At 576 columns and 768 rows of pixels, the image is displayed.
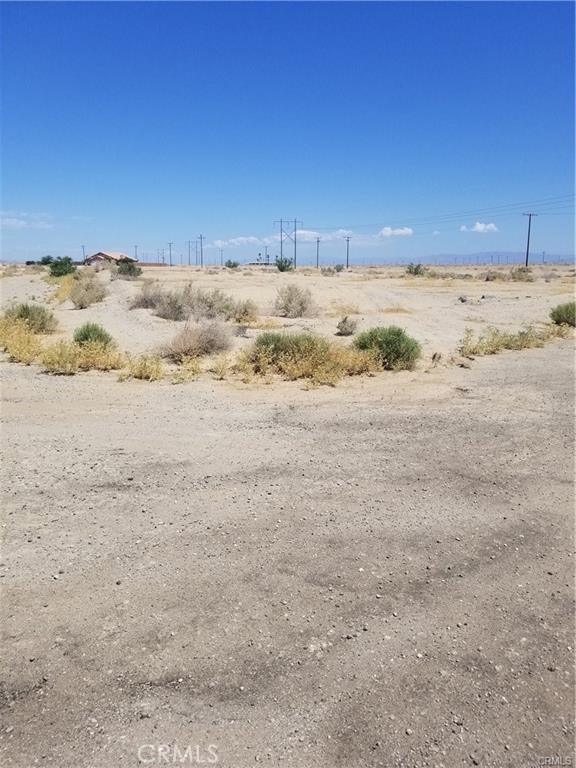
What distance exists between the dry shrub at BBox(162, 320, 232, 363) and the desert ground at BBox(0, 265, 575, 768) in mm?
5007

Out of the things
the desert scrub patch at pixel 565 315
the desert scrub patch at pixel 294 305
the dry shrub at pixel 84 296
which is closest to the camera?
the desert scrub patch at pixel 565 315

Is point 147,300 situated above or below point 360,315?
above

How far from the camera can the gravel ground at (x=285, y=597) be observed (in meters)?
2.92

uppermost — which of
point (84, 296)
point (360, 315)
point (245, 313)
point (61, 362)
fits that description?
point (84, 296)

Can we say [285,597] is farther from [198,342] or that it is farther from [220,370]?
[198,342]

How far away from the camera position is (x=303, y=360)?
38.1ft

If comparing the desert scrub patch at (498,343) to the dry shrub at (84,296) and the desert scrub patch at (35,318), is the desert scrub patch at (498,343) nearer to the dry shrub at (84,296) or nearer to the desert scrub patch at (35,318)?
the desert scrub patch at (35,318)

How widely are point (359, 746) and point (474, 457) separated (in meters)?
4.57

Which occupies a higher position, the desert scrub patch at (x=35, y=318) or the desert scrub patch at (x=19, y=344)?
the desert scrub patch at (x=35, y=318)

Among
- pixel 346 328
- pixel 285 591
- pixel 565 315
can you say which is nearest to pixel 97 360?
pixel 346 328

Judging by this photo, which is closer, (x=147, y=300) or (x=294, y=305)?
(x=294, y=305)

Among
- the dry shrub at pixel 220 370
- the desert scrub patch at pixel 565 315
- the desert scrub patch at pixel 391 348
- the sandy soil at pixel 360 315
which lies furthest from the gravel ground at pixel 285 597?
the desert scrub patch at pixel 565 315

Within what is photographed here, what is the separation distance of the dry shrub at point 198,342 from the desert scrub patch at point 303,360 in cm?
126

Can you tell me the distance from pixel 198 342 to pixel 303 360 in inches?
123
